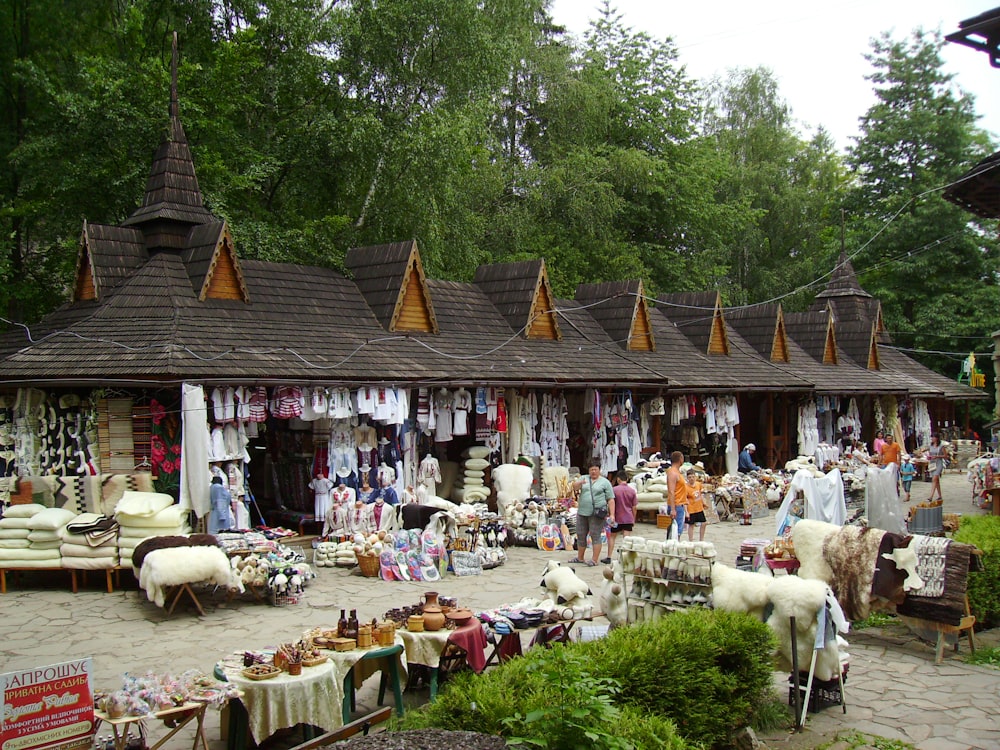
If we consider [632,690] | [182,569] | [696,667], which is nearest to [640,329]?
[182,569]

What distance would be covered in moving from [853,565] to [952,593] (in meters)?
1.00

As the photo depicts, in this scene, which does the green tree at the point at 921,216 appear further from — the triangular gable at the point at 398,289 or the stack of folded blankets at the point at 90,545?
the stack of folded blankets at the point at 90,545

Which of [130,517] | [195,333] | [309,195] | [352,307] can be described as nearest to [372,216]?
[309,195]

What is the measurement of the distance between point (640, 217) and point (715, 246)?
12.9ft

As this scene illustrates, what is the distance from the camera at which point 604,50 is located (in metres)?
42.6

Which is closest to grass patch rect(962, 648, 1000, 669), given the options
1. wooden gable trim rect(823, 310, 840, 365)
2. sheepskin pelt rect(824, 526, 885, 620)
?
sheepskin pelt rect(824, 526, 885, 620)

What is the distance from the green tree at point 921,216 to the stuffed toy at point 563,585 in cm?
3535

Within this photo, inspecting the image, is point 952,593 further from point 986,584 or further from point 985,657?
point 986,584

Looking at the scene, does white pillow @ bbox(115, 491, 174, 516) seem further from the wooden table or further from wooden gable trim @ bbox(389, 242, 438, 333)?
wooden gable trim @ bbox(389, 242, 438, 333)

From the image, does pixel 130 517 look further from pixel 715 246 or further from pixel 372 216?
pixel 715 246

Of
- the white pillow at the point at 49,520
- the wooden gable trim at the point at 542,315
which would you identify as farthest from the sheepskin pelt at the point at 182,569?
the wooden gable trim at the point at 542,315

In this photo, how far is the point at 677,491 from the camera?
15.4 meters

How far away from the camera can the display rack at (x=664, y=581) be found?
9.12 metres

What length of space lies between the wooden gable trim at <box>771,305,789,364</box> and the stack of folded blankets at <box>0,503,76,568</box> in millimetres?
22838
